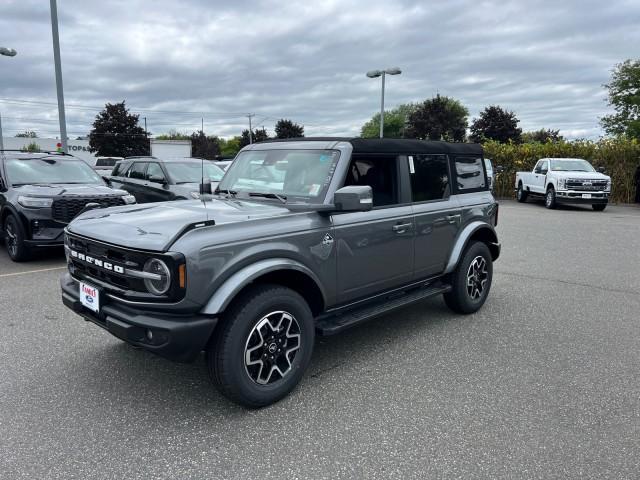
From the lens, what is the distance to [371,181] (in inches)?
161

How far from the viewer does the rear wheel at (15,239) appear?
291 inches

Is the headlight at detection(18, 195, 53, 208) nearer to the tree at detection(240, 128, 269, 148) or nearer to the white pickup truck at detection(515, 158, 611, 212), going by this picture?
the white pickup truck at detection(515, 158, 611, 212)

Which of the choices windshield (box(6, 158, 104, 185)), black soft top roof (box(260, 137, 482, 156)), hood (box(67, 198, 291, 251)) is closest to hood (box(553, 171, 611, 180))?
black soft top roof (box(260, 137, 482, 156))

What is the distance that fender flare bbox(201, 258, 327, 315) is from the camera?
286cm

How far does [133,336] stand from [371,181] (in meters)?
2.25

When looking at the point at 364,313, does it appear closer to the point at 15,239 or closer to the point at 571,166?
the point at 15,239

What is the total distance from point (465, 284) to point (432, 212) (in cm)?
98

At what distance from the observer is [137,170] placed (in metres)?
12.1

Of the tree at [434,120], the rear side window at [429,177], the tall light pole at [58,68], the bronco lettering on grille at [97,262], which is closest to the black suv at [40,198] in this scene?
the bronco lettering on grille at [97,262]

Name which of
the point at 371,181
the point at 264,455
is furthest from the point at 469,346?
the point at 264,455

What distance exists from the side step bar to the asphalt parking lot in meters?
0.40

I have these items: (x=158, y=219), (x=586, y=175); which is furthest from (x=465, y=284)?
(x=586, y=175)

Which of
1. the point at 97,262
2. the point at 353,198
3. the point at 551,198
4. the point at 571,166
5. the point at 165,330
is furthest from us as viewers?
the point at 571,166

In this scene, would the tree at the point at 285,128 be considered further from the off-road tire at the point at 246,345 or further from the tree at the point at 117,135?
the off-road tire at the point at 246,345
